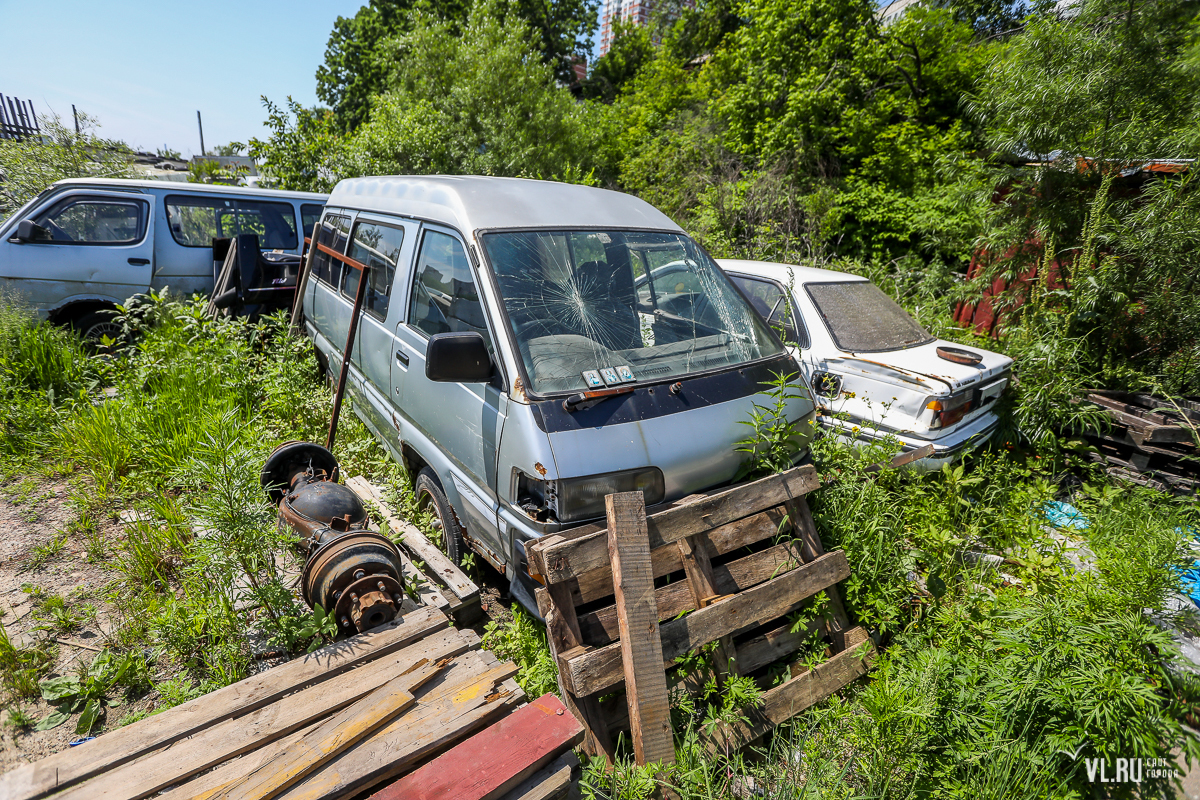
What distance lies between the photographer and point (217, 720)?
2092 mm

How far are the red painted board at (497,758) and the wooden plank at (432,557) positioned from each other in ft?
3.11

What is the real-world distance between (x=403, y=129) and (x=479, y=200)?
10.3m

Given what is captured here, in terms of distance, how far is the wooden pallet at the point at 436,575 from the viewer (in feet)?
9.85

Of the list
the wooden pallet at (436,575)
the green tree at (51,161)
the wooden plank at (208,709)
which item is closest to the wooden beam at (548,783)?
the wooden plank at (208,709)

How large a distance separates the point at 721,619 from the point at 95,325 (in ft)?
24.9

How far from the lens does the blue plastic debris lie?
3.87 metres

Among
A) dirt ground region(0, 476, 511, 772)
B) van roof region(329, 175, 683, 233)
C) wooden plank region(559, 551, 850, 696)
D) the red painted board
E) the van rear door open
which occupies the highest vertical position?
van roof region(329, 175, 683, 233)

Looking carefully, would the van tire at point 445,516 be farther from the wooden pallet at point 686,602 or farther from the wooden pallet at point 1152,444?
the wooden pallet at point 1152,444

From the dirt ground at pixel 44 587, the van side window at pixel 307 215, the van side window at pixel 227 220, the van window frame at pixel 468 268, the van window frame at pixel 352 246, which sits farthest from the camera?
the van side window at pixel 307 215

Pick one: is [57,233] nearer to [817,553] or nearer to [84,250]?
[84,250]

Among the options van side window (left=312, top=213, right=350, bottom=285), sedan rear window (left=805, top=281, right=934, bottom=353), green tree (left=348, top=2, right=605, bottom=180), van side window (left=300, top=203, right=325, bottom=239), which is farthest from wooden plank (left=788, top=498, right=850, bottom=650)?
green tree (left=348, top=2, right=605, bottom=180)

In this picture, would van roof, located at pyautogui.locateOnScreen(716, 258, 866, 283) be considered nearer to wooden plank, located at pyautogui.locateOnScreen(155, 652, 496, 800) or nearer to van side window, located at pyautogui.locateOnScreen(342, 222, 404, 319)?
van side window, located at pyautogui.locateOnScreen(342, 222, 404, 319)

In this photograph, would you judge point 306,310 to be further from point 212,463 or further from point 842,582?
point 842,582

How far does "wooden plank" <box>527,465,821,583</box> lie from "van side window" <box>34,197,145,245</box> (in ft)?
23.5
